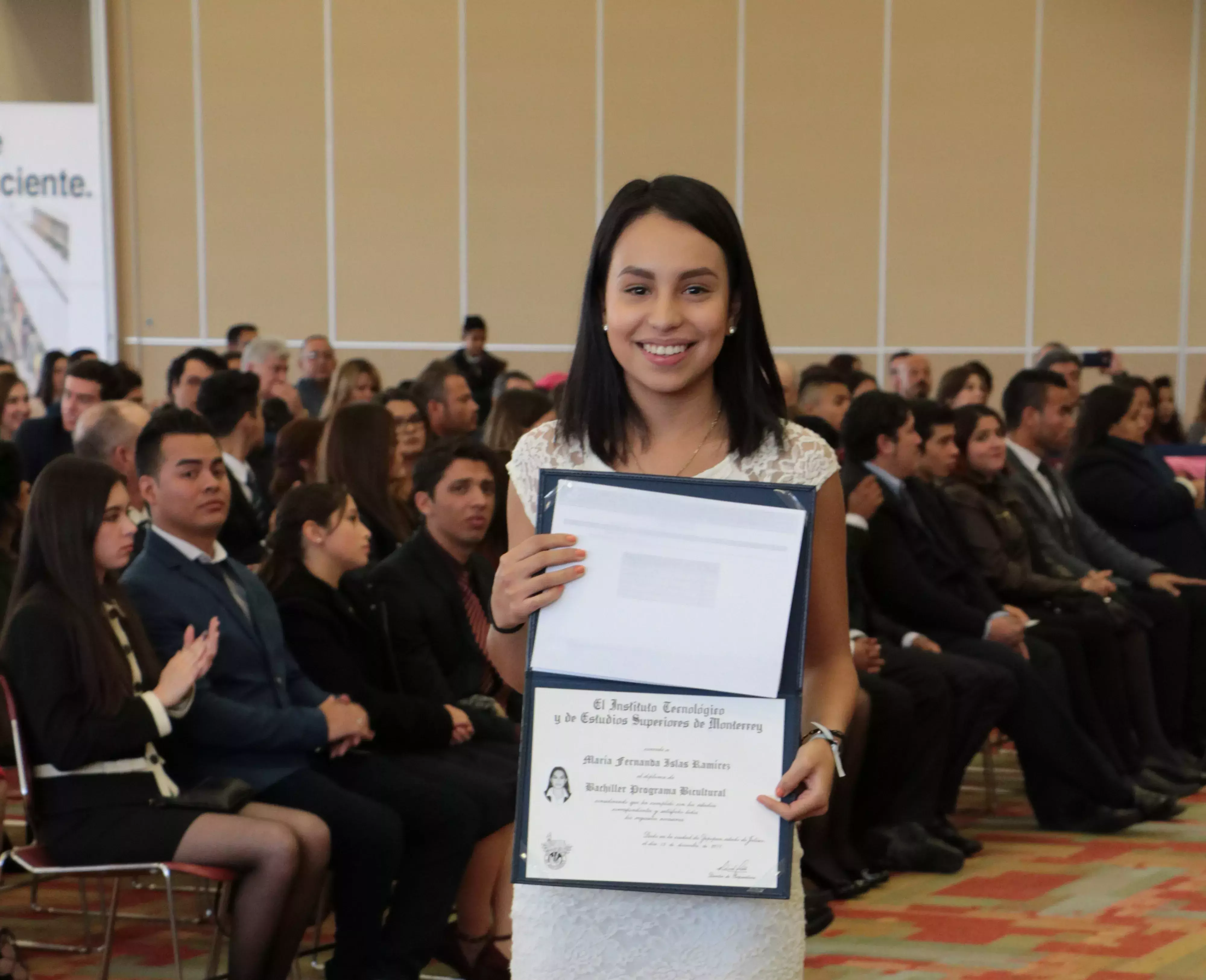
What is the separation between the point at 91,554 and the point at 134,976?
1.27m

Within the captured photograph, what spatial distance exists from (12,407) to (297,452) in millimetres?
2554

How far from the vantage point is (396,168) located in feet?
47.0

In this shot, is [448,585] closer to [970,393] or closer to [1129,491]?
[1129,491]

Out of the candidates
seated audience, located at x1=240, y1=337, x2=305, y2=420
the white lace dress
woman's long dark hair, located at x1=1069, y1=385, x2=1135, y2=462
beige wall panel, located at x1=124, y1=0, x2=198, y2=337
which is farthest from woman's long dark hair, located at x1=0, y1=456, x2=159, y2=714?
beige wall panel, located at x1=124, y1=0, x2=198, y2=337

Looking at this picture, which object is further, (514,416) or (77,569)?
(514,416)

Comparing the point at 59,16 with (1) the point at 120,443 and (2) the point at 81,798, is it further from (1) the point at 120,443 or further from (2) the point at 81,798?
(2) the point at 81,798

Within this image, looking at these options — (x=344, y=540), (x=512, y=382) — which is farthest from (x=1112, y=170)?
(x=344, y=540)

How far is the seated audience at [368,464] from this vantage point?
5566 mm

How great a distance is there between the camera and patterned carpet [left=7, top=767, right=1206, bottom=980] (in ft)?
14.5

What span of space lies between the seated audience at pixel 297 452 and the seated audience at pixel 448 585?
4.79 ft

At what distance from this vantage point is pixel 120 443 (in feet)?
17.8

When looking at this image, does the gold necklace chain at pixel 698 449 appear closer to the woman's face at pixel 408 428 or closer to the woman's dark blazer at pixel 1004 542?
the woman's dark blazer at pixel 1004 542

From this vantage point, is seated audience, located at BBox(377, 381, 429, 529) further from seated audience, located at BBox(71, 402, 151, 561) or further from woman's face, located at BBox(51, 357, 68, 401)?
woman's face, located at BBox(51, 357, 68, 401)

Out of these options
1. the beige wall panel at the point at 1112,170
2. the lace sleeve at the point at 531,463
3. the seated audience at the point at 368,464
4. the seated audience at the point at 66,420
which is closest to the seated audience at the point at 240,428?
the seated audience at the point at 368,464
